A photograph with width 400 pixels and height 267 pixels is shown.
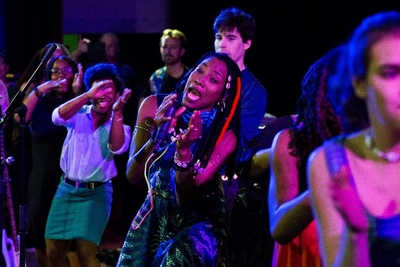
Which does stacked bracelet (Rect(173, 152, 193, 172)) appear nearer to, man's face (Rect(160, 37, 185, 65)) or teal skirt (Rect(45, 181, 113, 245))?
teal skirt (Rect(45, 181, 113, 245))

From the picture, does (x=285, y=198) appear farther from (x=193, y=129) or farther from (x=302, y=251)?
(x=193, y=129)

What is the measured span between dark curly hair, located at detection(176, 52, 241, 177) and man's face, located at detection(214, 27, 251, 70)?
1.39 metres

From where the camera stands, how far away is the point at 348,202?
1.72m

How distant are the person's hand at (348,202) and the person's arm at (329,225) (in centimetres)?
4

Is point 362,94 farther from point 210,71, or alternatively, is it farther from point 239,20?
point 239,20

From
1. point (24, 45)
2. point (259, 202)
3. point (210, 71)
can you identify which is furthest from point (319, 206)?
point (24, 45)

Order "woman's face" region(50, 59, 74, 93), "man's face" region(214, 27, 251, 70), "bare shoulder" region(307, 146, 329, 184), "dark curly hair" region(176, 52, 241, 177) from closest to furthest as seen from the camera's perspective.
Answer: "bare shoulder" region(307, 146, 329, 184), "dark curly hair" region(176, 52, 241, 177), "man's face" region(214, 27, 251, 70), "woman's face" region(50, 59, 74, 93)

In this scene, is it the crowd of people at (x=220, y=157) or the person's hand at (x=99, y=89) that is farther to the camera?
the person's hand at (x=99, y=89)

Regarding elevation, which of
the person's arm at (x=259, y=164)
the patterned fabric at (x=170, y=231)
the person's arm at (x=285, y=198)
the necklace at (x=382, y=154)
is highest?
the necklace at (x=382, y=154)

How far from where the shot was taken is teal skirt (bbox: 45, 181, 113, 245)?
18.0 ft

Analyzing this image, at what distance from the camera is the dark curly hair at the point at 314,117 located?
241 centimetres

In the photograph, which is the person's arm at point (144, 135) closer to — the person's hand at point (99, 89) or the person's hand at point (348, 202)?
the person's hand at point (99, 89)

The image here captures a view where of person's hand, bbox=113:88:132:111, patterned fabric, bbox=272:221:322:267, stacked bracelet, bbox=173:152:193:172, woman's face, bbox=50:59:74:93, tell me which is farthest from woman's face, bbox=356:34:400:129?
woman's face, bbox=50:59:74:93

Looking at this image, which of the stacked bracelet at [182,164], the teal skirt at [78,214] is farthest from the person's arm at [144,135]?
the teal skirt at [78,214]
